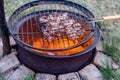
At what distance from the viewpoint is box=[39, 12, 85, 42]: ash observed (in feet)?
7.59

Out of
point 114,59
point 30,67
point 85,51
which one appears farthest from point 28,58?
point 114,59

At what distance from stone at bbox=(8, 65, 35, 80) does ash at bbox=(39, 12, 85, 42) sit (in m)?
0.34

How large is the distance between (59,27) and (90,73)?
511mm

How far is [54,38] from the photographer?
2.36 m

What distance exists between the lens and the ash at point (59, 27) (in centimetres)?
231

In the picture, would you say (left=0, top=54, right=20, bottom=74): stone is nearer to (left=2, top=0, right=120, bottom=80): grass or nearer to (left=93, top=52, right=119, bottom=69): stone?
(left=2, top=0, right=120, bottom=80): grass

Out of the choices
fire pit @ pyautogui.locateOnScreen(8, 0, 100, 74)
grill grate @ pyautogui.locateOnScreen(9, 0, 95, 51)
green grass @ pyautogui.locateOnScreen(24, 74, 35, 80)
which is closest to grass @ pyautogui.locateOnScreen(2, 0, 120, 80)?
green grass @ pyautogui.locateOnScreen(24, 74, 35, 80)

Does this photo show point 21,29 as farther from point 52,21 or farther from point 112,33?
point 112,33

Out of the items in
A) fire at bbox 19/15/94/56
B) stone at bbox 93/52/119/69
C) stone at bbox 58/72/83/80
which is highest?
fire at bbox 19/15/94/56

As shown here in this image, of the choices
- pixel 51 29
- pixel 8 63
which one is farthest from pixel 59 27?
pixel 8 63

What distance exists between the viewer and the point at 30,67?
2.36 metres

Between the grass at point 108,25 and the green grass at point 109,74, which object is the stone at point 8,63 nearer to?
the grass at point 108,25

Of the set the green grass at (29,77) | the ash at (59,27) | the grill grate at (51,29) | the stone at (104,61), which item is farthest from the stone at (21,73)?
the stone at (104,61)

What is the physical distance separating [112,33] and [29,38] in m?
0.98
